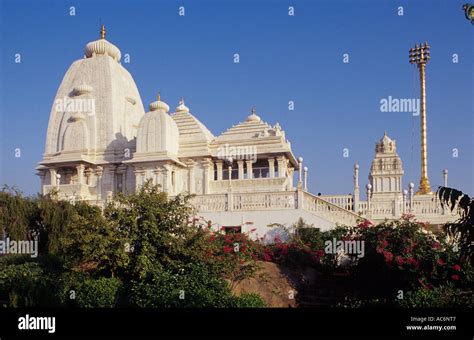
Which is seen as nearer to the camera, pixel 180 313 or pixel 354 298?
pixel 180 313

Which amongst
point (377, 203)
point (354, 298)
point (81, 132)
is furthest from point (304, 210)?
point (81, 132)

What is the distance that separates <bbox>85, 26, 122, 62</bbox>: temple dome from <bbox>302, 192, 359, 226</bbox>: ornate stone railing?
781 inches

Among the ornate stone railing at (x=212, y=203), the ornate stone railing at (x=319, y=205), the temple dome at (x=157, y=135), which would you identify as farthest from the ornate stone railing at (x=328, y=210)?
the temple dome at (x=157, y=135)

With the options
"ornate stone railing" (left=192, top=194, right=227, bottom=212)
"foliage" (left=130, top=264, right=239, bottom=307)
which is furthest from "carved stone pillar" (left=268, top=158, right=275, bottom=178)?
"foliage" (left=130, top=264, right=239, bottom=307)

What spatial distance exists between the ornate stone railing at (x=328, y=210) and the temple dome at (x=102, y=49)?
19825 mm

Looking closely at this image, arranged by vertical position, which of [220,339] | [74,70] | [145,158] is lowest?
[220,339]

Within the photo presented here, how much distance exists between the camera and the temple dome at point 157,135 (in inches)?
1137

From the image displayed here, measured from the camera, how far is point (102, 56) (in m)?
35.7

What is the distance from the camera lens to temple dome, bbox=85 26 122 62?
36.5 m

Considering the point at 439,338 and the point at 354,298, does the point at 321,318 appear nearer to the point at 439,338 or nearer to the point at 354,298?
the point at 439,338

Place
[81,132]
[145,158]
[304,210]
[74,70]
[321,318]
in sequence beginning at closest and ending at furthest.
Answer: [321,318] → [304,210] → [145,158] → [81,132] → [74,70]

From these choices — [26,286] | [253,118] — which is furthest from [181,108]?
[26,286]

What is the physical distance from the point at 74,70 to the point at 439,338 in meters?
29.1

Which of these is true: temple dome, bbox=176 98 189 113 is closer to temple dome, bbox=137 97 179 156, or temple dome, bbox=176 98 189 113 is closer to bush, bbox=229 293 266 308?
temple dome, bbox=137 97 179 156
